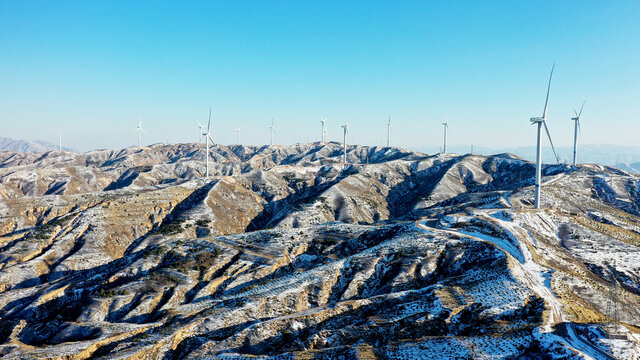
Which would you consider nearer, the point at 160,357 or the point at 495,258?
the point at 160,357

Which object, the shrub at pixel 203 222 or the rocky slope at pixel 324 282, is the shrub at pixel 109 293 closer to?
the rocky slope at pixel 324 282

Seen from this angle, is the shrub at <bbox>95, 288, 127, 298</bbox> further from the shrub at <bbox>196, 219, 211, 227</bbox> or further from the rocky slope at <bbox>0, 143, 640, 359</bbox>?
the shrub at <bbox>196, 219, 211, 227</bbox>

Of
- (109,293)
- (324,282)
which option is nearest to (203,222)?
(109,293)

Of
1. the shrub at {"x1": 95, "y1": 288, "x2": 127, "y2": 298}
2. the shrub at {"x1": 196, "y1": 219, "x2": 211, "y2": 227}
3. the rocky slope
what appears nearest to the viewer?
the rocky slope

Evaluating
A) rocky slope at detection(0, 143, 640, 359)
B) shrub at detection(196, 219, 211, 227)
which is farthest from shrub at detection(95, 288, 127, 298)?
shrub at detection(196, 219, 211, 227)

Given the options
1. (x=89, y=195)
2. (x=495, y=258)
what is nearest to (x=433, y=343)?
(x=495, y=258)

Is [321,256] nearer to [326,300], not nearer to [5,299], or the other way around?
[326,300]

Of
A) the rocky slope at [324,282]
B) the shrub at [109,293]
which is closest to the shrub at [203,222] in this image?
the rocky slope at [324,282]

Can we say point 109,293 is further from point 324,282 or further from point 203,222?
point 203,222
